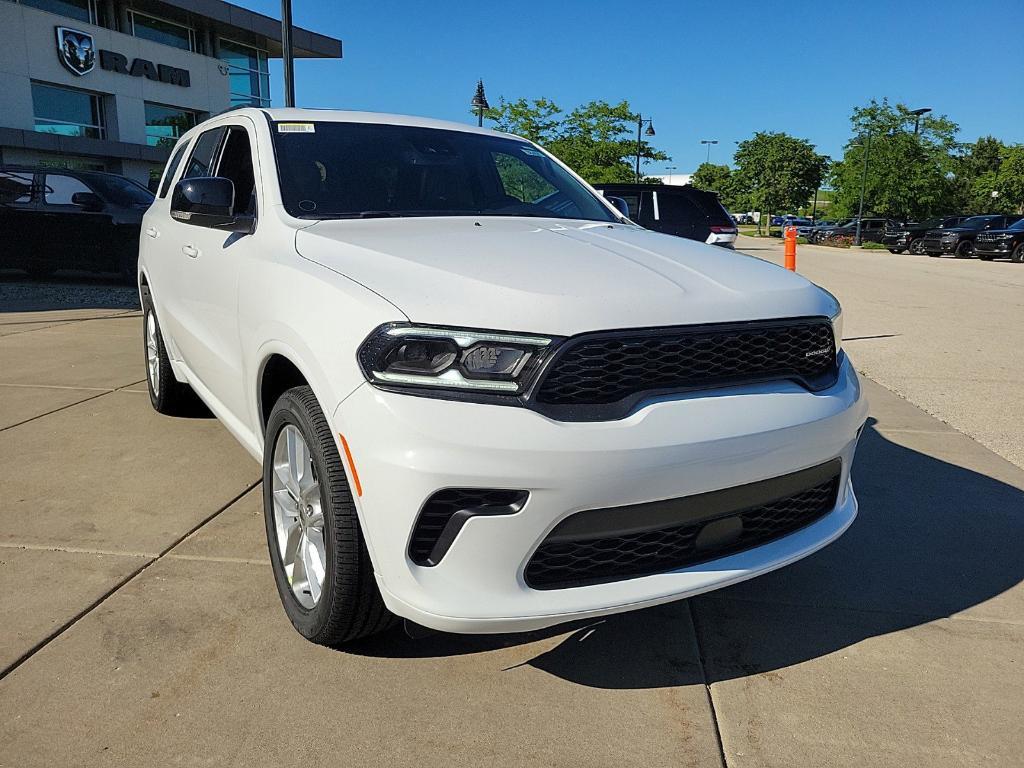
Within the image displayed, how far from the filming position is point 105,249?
1206cm

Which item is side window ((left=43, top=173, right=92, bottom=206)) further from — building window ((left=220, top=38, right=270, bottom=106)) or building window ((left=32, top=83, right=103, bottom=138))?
building window ((left=220, top=38, right=270, bottom=106))

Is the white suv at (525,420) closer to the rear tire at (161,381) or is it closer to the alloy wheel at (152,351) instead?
the rear tire at (161,381)

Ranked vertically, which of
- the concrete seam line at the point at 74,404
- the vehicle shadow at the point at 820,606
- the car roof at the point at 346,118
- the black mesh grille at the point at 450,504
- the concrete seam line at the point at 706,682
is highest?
the car roof at the point at 346,118

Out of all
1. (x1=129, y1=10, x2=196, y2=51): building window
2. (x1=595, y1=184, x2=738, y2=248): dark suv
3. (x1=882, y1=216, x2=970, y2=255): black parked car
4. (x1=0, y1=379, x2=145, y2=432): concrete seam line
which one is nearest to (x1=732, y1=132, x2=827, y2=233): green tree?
(x1=882, y1=216, x2=970, y2=255): black parked car

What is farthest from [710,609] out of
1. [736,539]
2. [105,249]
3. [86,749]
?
[105,249]

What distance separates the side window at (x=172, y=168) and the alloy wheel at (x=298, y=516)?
9.49ft

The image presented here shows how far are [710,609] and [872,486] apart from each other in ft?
5.57

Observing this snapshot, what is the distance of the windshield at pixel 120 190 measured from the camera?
39.3 ft

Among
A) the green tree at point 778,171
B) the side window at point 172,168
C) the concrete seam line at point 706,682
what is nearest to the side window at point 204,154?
the side window at point 172,168

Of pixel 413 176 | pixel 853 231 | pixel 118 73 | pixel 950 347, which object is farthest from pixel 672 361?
pixel 853 231

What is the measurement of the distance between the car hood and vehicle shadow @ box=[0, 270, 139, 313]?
888 cm

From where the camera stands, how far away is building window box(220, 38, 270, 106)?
3337cm

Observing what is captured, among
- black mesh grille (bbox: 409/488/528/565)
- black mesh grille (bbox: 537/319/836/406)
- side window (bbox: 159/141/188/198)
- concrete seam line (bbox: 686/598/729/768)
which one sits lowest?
concrete seam line (bbox: 686/598/729/768)

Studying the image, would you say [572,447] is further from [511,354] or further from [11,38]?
[11,38]
